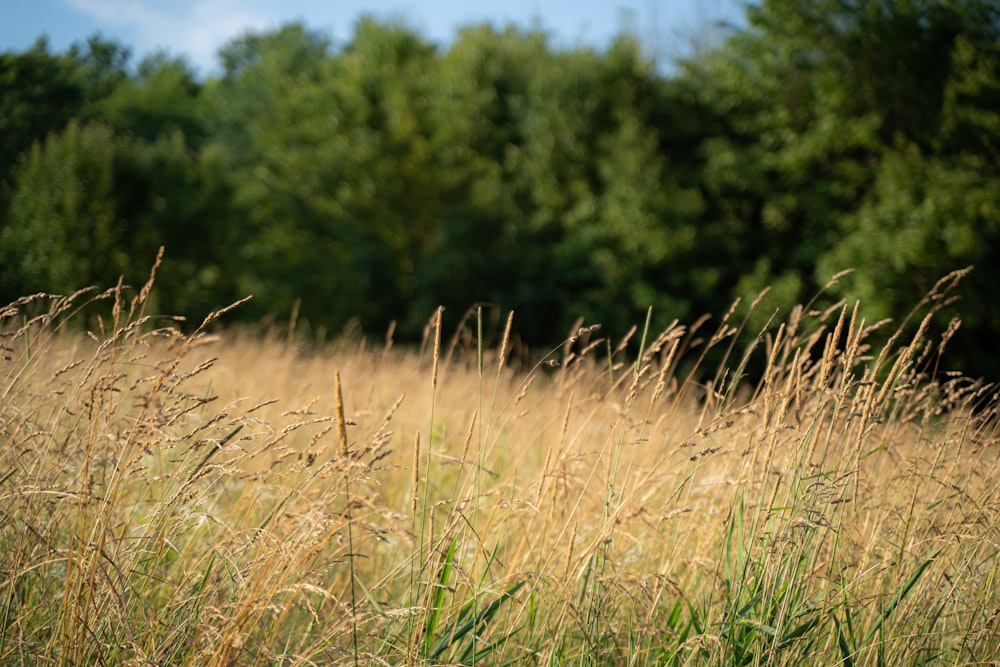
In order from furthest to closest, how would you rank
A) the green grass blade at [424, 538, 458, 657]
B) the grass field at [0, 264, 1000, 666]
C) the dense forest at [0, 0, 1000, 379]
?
the dense forest at [0, 0, 1000, 379]
the green grass blade at [424, 538, 458, 657]
the grass field at [0, 264, 1000, 666]

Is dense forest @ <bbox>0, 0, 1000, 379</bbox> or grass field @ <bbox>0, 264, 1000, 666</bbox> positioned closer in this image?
grass field @ <bbox>0, 264, 1000, 666</bbox>

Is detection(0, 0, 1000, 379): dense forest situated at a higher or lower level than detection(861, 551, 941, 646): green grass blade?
higher

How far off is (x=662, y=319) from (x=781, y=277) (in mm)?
2058

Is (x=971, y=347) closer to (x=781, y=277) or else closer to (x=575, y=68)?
(x=781, y=277)

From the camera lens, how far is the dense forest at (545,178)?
33.9 ft

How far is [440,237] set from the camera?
635 inches

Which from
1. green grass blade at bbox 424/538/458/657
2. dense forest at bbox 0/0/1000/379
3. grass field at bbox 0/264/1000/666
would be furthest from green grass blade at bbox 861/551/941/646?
dense forest at bbox 0/0/1000/379

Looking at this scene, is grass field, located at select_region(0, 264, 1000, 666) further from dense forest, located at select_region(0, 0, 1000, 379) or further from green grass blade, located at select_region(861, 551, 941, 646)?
dense forest, located at select_region(0, 0, 1000, 379)

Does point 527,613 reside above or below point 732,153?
below

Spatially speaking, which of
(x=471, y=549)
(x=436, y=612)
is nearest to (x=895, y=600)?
(x=436, y=612)

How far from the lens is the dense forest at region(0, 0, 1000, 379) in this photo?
10.3 metres

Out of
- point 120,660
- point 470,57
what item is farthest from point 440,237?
point 120,660

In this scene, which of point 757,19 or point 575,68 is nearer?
point 757,19

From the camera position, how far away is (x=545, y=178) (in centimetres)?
→ 1566
